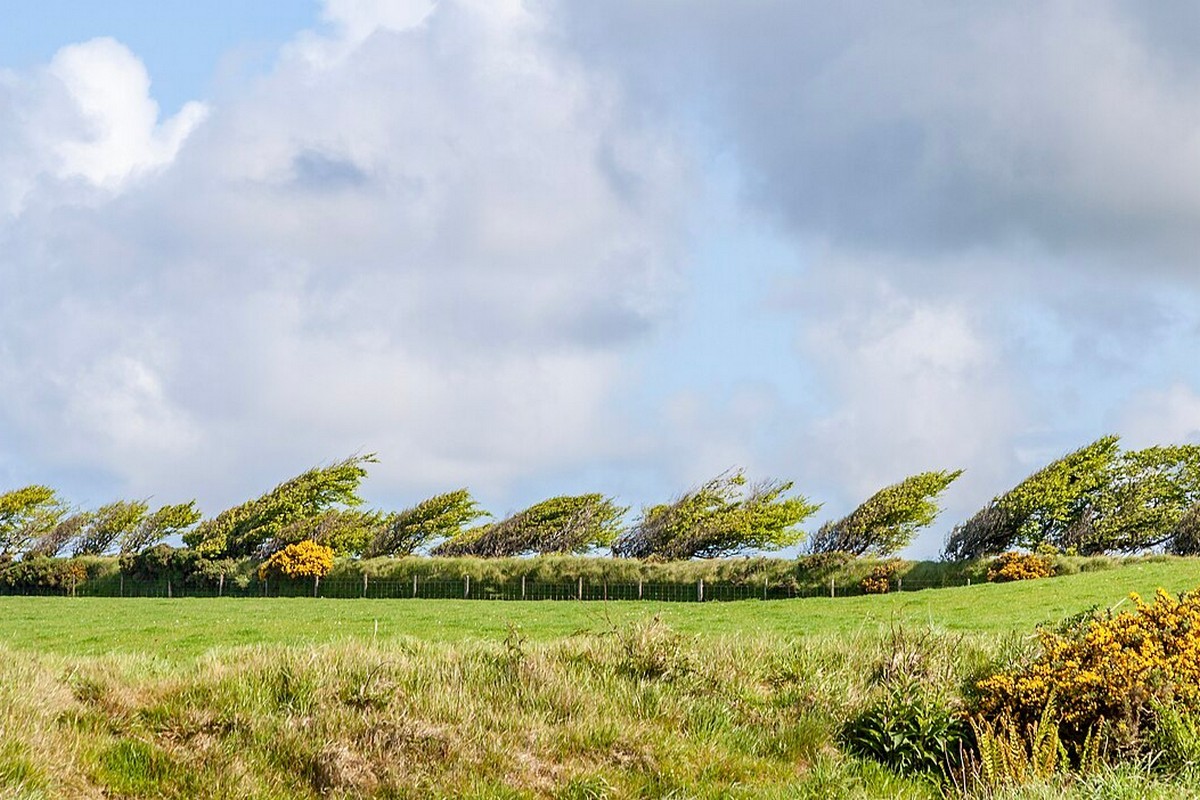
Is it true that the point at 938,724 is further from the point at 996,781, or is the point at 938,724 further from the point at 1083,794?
the point at 1083,794

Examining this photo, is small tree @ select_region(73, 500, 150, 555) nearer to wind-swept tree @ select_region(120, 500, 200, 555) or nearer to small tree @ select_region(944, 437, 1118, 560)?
wind-swept tree @ select_region(120, 500, 200, 555)

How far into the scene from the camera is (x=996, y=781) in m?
9.31

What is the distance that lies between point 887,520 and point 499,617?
32753 millimetres

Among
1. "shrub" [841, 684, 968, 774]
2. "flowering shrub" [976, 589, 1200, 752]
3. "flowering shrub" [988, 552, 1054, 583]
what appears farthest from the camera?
"flowering shrub" [988, 552, 1054, 583]

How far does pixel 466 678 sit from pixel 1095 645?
6613mm

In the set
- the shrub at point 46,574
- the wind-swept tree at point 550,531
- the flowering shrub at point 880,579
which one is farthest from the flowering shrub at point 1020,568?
the shrub at point 46,574

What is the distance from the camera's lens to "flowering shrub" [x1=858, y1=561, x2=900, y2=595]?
38.9 meters

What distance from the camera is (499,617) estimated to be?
24.4 m

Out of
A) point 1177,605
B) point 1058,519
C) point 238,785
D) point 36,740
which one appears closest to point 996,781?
point 1177,605

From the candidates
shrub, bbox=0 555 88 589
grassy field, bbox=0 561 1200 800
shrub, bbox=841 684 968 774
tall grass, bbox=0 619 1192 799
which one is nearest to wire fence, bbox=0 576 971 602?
shrub, bbox=0 555 88 589

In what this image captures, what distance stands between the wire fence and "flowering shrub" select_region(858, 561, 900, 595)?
211 mm

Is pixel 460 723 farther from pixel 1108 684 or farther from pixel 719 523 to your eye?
pixel 719 523

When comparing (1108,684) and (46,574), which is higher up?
(46,574)

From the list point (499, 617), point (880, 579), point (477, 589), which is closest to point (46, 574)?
point (477, 589)
